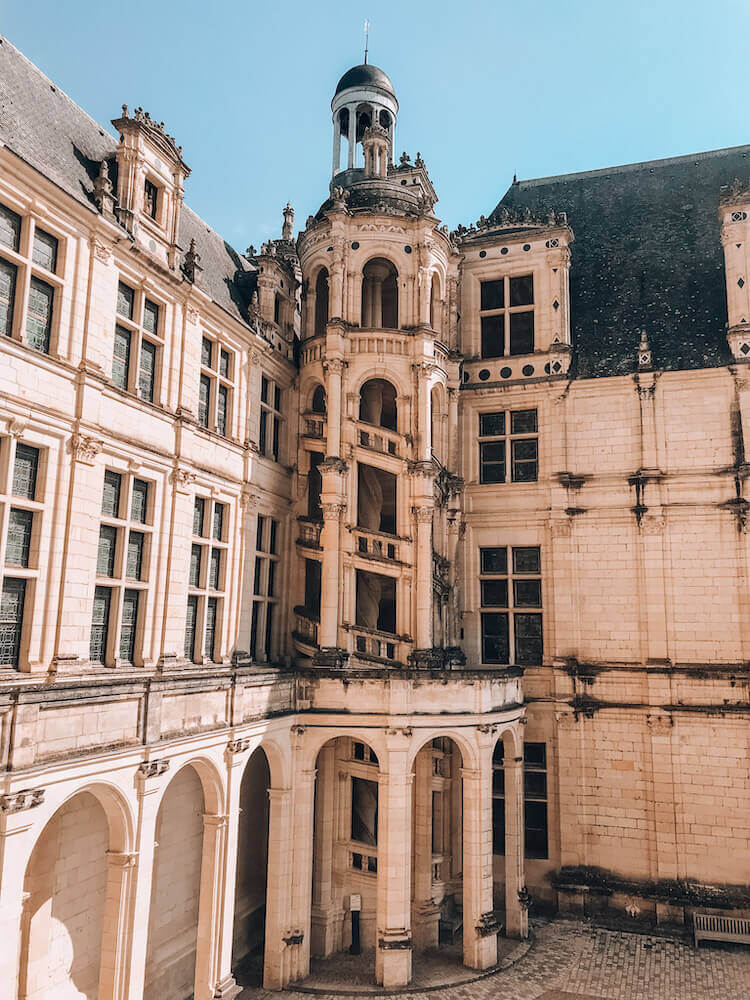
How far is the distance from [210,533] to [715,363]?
1370 cm

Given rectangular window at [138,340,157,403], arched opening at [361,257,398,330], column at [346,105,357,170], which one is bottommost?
rectangular window at [138,340,157,403]

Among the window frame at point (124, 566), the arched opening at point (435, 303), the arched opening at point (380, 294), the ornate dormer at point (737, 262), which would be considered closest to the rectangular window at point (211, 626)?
the window frame at point (124, 566)

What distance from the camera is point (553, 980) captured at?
16.2 metres

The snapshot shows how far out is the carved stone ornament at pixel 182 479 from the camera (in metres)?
15.7

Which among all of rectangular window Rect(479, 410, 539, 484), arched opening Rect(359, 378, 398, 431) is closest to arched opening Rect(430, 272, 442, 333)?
arched opening Rect(359, 378, 398, 431)

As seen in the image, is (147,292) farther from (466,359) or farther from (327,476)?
(466,359)

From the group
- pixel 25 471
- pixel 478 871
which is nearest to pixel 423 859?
pixel 478 871

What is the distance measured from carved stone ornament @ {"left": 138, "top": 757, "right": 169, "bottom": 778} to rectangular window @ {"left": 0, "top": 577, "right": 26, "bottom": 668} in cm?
249

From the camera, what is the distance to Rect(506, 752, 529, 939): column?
18.2 metres

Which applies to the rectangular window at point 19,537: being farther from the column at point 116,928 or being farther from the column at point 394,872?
the column at point 394,872

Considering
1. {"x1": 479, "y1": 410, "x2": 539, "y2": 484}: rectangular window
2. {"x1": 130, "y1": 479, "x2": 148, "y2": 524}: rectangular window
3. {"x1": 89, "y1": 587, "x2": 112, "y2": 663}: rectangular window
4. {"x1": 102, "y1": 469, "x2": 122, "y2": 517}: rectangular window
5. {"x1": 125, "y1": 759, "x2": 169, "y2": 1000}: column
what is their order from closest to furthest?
{"x1": 125, "y1": 759, "x2": 169, "y2": 1000}: column
{"x1": 89, "y1": 587, "x2": 112, "y2": 663}: rectangular window
{"x1": 102, "y1": 469, "x2": 122, "y2": 517}: rectangular window
{"x1": 130, "y1": 479, "x2": 148, "y2": 524}: rectangular window
{"x1": 479, "y1": 410, "x2": 539, "y2": 484}: rectangular window

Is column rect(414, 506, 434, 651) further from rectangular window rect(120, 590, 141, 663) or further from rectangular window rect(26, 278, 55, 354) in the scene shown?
rectangular window rect(26, 278, 55, 354)

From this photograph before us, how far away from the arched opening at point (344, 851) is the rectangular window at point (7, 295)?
10972 millimetres

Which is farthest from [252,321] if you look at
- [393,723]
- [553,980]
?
[553,980]
